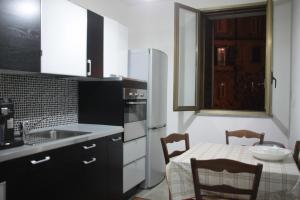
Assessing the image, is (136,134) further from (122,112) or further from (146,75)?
(146,75)

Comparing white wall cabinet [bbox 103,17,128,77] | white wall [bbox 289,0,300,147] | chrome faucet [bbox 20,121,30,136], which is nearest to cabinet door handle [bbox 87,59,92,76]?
white wall cabinet [bbox 103,17,128,77]

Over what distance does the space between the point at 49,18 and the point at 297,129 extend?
2712 millimetres

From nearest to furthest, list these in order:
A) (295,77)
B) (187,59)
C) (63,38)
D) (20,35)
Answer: (20,35), (63,38), (295,77), (187,59)

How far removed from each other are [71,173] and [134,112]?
1.16m

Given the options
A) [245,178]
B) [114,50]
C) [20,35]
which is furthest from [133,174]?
[20,35]

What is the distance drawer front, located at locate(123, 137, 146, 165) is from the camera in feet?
9.29

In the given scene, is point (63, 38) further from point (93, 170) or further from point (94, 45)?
point (93, 170)

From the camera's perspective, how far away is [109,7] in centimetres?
366

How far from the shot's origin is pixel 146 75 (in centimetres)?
325

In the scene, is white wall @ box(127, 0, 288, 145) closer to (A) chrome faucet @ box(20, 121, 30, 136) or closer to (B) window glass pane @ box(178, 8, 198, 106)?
(B) window glass pane @ box(178, 8, 198, 106)

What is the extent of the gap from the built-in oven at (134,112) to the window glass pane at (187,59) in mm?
598

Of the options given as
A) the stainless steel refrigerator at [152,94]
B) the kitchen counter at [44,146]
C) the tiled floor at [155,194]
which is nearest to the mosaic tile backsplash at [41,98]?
the kitchen counter at [44,146]

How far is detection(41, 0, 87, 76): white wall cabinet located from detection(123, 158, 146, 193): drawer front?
1.22 meters

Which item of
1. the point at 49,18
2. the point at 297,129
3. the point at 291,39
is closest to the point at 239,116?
the point at 297,129
